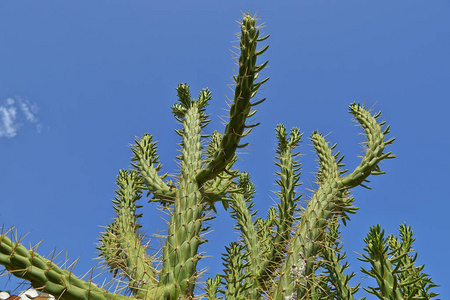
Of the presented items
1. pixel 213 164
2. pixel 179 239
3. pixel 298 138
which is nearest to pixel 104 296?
pixel 179 239

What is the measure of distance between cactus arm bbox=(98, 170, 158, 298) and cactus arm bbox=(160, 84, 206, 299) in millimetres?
213

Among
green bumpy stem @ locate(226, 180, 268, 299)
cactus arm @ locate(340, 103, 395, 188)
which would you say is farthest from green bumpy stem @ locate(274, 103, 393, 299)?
green bumpy stem @ locate(226, 180, 268, 299)

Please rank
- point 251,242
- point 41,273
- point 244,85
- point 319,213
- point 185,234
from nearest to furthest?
point 41,273 < point 244,85 < point 185,234 < point 319,213 < point 251,242

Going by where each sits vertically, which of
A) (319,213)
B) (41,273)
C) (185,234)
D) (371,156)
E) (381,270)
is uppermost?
(371,156)

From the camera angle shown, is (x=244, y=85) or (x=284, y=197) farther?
(x=284, y=197)

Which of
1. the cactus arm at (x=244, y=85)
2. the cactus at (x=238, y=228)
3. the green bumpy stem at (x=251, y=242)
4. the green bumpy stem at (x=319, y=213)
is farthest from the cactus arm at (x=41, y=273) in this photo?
the green bumpy stem at (x=251, y=242)

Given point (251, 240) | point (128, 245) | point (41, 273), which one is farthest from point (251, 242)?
point (41, 273)

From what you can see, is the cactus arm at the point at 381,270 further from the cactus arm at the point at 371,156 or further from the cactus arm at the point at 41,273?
the cactus arm at the point at 41,273

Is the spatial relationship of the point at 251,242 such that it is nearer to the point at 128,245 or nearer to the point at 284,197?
the point at 284,197

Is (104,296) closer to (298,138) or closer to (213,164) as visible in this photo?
(213,164)

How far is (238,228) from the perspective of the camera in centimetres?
459

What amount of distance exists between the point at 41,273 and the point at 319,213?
88.8 inches

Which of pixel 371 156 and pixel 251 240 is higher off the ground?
pixel 371 156

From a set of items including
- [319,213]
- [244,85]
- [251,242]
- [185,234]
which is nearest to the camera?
[244,85]
